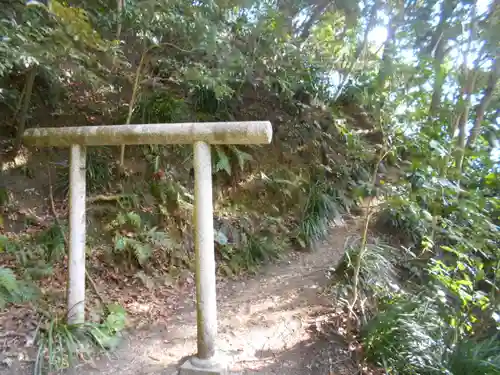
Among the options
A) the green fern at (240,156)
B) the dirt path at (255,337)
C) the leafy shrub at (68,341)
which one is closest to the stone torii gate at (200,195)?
the leafy shrub at (68,341)

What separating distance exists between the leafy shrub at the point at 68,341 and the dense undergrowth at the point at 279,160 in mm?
18

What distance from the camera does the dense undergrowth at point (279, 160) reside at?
10.7ft

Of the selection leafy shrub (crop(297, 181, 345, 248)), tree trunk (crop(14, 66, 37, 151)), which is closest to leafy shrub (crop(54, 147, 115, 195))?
tree trunk (crop(14, 66, 37, 151))

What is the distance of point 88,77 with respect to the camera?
13.9 ft

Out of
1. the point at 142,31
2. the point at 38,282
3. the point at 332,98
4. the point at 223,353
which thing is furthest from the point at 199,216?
the point at 332,98

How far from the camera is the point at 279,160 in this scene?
26.8ft

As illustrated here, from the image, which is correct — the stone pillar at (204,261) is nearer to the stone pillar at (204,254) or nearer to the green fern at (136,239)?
the stone pillar at (204,254)

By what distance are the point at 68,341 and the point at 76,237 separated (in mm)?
937

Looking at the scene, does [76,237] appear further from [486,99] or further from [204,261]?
[486,99]

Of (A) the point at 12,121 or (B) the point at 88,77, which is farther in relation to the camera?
(A) the point at 12,121

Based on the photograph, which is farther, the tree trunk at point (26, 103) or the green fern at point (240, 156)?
the green fern at point (240, 156)

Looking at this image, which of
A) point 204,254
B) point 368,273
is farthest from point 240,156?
point 204,254

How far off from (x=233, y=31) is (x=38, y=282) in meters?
4.24

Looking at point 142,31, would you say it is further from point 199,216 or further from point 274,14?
point 199,216
